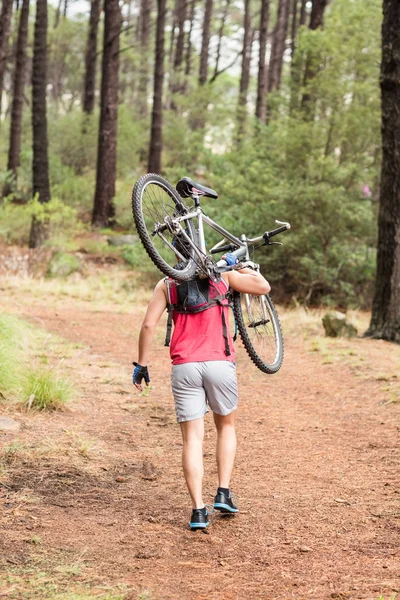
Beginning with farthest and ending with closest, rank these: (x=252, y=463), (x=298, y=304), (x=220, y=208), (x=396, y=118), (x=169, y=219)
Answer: (x=220, y=208), (x=298, y=304), (x=396, y=118), (x=252, y=463), (x=169, y=219)

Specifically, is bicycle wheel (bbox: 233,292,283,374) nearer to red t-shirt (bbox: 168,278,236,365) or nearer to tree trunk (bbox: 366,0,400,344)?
red t-shirt (bbox: 168,278,236,365)

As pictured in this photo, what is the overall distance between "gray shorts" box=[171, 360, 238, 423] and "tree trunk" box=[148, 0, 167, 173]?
2103 cm

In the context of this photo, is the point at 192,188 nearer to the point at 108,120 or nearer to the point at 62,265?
the point at 62,265

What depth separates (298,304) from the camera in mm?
15008

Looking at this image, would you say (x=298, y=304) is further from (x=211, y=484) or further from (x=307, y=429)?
(x=211, y=484)

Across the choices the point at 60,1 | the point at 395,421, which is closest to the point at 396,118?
the point at 395,421

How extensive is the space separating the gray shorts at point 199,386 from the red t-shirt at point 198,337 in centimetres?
4

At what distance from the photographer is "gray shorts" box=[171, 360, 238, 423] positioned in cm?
483

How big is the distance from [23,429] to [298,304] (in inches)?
360

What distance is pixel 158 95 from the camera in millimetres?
24891

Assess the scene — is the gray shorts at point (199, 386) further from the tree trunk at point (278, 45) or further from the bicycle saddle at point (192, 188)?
the tree trunk at point (278, 45)

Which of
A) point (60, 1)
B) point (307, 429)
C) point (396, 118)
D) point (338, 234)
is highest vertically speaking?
point (60, 1)

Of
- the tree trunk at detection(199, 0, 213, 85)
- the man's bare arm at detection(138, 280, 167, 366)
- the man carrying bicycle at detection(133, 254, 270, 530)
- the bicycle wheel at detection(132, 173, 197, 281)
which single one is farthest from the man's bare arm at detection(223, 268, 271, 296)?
the tree trunk at detection(199, 0, 213, 85)

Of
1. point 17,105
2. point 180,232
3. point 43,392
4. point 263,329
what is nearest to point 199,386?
point 180,232
